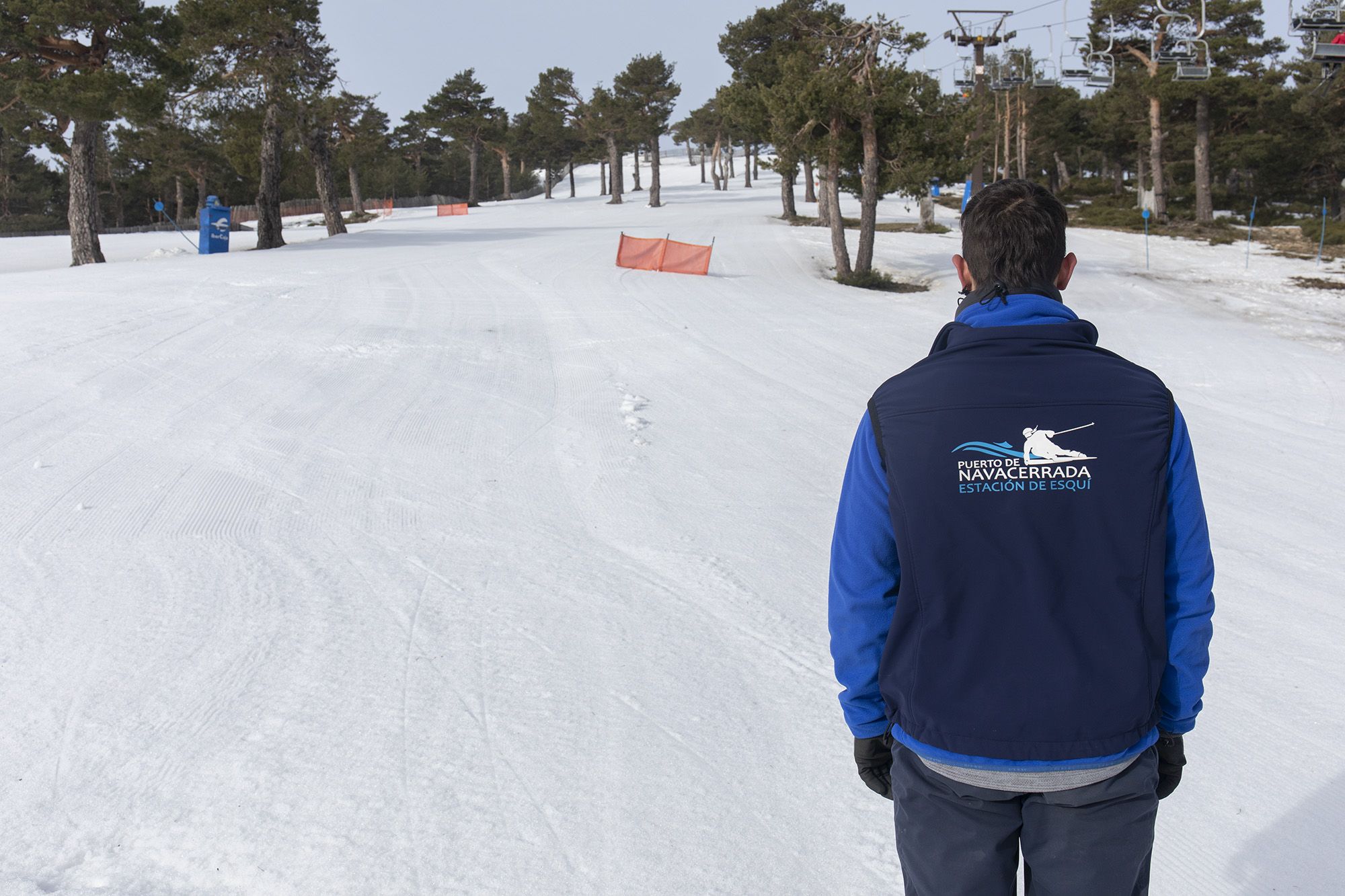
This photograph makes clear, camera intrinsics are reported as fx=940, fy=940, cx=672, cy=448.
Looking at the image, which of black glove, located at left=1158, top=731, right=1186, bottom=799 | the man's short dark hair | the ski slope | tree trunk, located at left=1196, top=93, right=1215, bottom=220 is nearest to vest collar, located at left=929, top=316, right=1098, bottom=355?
the man's short dark hair

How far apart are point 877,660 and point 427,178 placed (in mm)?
75726

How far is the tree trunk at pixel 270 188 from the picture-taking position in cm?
2492

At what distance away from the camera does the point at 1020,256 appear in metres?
1.85

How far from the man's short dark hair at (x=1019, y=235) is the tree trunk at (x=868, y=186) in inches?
787

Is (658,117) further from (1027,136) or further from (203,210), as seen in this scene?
(203,210)

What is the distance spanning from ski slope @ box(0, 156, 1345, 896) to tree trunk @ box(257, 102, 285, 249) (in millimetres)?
14121

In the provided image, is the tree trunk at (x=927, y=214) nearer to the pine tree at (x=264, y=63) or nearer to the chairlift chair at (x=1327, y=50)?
the chairlift chair at (x=1327, y=50)

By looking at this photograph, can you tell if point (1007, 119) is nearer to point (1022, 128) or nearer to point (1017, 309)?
point (1022, 128)

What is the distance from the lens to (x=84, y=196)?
21.0m

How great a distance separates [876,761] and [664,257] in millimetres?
20488

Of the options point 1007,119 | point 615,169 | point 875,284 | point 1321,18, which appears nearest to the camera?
point 1321,18

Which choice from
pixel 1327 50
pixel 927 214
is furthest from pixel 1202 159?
pixel 1327 50

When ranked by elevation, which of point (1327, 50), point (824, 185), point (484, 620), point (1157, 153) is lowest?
point (484, 620)

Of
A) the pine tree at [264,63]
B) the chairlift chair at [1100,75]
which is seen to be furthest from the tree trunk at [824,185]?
the pine tree at [264,63]
